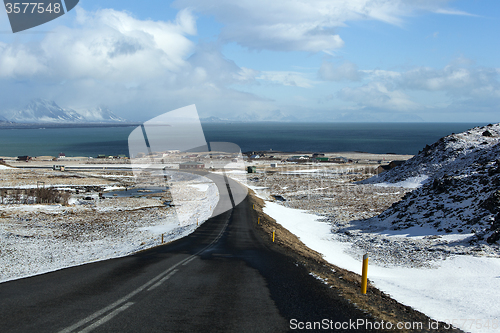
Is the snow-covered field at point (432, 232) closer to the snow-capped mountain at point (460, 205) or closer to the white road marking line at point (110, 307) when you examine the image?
the snow-capped mountain at point (460, 205)

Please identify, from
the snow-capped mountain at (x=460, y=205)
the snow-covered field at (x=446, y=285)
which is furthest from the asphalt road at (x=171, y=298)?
the snow-capped mountain at (x=460, y=205)

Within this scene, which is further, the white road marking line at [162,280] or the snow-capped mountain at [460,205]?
the snow-capped mountain at [460,205]

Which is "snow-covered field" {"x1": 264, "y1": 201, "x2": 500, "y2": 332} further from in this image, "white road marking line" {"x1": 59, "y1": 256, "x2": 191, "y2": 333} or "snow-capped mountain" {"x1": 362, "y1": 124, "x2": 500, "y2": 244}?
"white road marking line" {"x1": 59, "y1": 256, "x2": 191, "y2": 333}

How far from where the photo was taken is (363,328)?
18.4 feet

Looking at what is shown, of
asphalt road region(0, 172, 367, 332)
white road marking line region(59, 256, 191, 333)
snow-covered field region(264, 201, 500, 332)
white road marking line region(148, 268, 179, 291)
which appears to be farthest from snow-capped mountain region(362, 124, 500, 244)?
white road marking line region(59, 256, 191, 333)

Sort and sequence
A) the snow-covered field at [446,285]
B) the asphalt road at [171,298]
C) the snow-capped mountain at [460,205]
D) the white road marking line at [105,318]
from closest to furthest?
the white road marking line at [105,318] < the asphalt road at [171,298] < the snow-covered field at [446,285] < the snow-capped mountain at [460,205]

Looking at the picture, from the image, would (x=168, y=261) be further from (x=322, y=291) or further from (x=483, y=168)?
(x=483, y=168)

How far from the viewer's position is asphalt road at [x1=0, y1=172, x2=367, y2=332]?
5.54m

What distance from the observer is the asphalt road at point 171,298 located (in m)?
5.54

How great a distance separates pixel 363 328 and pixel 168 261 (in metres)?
7.66

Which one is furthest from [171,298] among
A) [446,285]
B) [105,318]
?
[446,285]

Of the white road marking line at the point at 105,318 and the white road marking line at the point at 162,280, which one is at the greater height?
the white road marking line at the point at 105,318

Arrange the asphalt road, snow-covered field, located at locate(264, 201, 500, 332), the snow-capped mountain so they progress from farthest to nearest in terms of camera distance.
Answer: the snow-capped mountain, snow-covered field, located at locate(264, 201, 500, 332), the asphalt road

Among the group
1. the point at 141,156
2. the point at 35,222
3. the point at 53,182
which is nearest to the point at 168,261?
the point at 35,222
